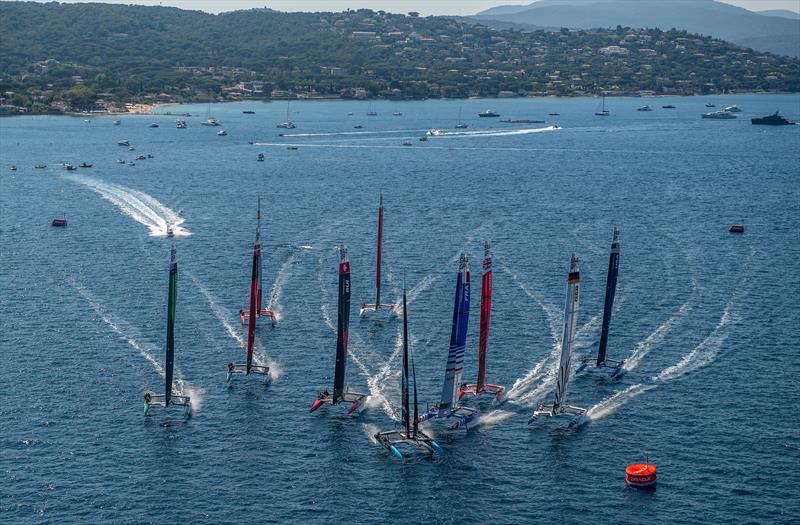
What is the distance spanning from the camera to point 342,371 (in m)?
86.6

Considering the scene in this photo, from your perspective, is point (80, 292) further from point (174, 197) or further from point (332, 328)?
point (174, 197)

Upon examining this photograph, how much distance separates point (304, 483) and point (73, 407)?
73.9ft

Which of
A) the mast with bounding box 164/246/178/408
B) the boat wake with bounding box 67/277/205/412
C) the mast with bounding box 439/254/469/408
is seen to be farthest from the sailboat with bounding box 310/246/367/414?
the mast with bounding box 164/246/178/408

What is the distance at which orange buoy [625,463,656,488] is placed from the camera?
73.6m

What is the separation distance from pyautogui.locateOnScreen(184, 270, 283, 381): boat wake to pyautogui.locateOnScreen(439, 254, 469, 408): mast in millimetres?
16772

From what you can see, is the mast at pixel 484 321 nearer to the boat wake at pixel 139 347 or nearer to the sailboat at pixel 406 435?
the sailboat at pixel 406 435

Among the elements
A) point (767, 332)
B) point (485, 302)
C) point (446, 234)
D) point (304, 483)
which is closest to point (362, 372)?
point (485, 302)

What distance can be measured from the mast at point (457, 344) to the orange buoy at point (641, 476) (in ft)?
51.9

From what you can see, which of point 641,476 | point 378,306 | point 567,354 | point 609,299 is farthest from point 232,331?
point 641,476

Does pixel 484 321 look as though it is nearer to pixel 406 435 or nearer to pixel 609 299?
pixel 609 299

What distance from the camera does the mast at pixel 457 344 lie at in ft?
279

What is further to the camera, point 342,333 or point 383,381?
point 383,381

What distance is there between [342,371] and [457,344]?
357 inches

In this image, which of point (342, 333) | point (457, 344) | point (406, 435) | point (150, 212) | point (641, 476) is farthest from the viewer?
point (150, 212)
